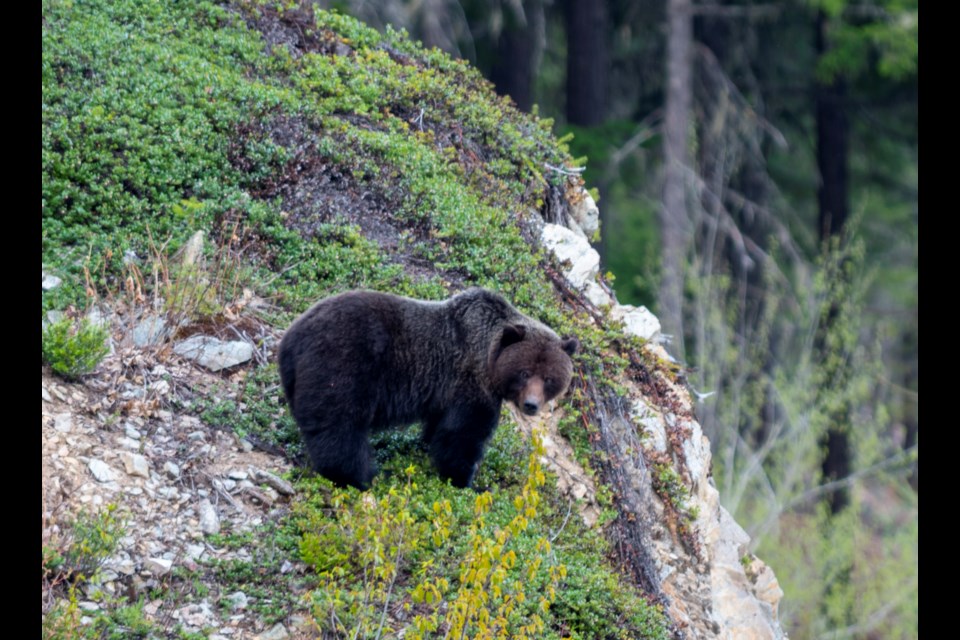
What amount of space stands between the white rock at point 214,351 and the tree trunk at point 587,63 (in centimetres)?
1395

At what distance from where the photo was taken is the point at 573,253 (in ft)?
34.0

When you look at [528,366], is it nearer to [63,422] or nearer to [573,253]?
[63,422]

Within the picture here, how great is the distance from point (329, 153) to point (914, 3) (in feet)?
42.3

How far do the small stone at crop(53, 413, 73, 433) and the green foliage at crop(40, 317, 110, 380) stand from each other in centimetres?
35

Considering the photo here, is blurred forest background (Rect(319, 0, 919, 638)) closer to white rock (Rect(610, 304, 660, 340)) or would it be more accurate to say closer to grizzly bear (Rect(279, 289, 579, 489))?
white rock (Rect(610, 304, 660, 340))

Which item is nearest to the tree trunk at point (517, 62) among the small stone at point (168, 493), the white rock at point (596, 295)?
the white rock at point (596, 295)

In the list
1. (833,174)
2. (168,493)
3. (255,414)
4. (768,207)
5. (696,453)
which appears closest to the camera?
(168,493)

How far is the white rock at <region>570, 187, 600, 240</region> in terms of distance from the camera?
11.4 meters

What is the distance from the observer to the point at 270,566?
6.43 m

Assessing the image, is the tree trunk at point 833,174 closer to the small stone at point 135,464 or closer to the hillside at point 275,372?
the hillside at point 275,372

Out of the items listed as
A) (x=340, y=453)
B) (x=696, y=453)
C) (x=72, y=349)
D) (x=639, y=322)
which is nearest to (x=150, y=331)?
(x=72, y=349)

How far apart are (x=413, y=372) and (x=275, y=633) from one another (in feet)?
6.63

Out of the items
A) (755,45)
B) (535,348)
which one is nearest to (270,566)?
(535,348)

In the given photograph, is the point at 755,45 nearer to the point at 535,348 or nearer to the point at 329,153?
the point at 329,153
